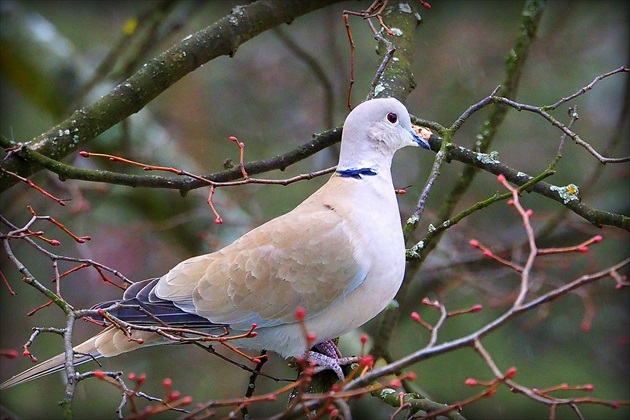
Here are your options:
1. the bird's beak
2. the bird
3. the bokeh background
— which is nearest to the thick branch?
the bird

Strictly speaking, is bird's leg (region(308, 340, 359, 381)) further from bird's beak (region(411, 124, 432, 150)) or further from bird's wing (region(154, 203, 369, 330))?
bird's beak (region(411, 124, 432, 150))

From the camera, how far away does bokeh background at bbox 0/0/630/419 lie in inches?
196

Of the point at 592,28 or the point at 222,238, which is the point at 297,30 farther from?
the point at 222,238

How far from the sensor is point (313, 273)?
2.63 m

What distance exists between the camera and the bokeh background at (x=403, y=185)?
497 centimetres

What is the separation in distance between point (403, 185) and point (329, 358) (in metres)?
3.45

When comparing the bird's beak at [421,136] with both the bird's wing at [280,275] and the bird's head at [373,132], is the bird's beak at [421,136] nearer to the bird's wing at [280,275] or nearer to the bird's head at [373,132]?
the bird's head at [373,132]

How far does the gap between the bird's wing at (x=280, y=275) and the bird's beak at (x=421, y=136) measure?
42 centimetres

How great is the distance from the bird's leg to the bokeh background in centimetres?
193

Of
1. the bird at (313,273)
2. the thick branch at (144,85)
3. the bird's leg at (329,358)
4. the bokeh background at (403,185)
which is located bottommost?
the bird's leg at (329,358)

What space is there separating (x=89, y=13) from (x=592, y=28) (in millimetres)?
4350

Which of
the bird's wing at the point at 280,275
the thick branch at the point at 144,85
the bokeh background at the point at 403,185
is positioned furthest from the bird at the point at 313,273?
the bokeh background at the point at 403,185

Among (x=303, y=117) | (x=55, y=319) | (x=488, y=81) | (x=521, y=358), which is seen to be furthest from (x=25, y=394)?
(x=488, y=81)

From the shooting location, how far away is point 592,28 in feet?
19.6
